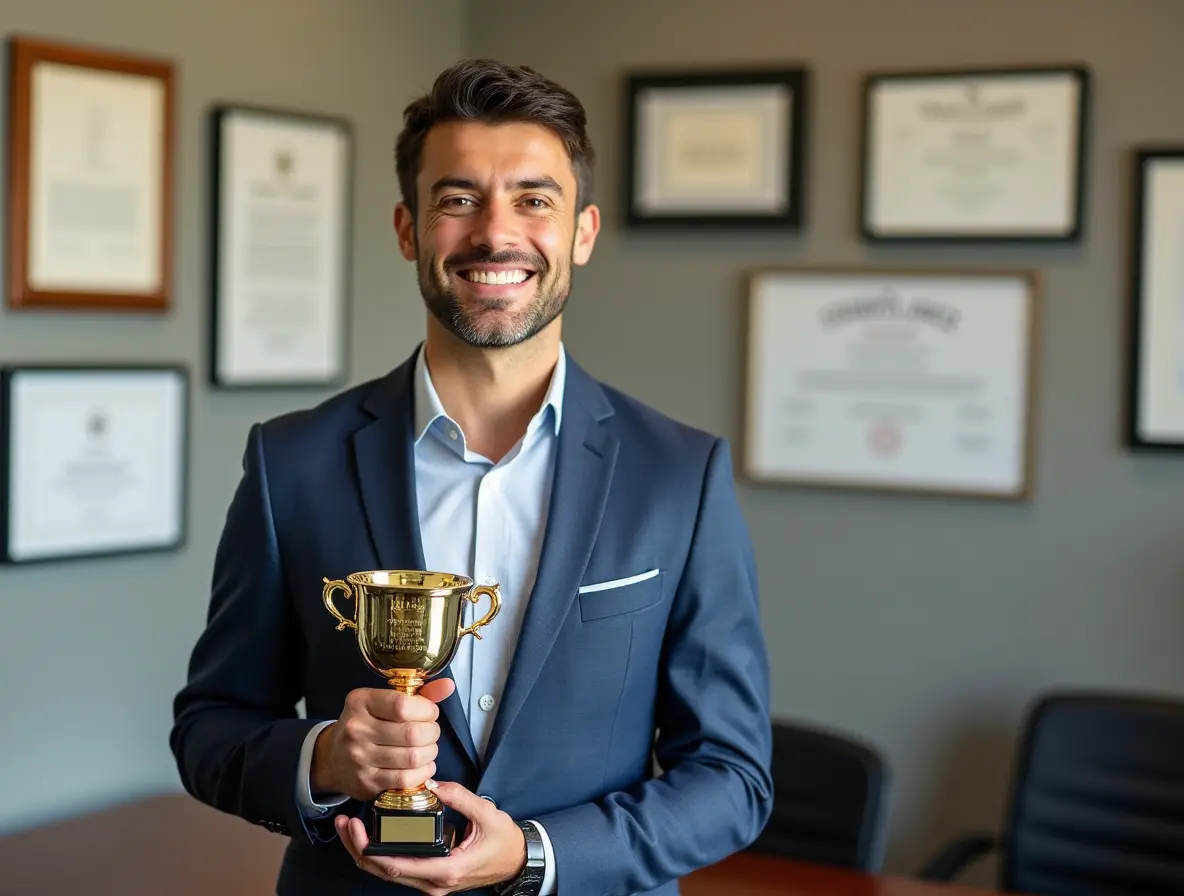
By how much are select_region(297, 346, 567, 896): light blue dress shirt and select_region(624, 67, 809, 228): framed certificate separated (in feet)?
6.32

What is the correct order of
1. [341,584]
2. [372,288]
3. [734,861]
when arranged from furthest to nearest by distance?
[372,288], [734,861], [341,584]

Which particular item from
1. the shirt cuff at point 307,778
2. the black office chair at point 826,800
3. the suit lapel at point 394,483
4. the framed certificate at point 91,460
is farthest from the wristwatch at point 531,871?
the framed certificate at point 91,460

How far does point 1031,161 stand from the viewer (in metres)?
3.33

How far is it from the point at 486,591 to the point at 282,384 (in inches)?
76.2

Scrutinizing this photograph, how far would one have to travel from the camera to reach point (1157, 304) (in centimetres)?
323

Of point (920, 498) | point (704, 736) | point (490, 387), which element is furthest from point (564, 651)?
point (920, 498)

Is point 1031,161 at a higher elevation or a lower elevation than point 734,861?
higher

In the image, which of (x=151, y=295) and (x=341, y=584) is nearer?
(x=341, y=584)

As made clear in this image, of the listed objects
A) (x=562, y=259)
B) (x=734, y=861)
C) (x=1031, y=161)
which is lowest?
(x=734, y=861)

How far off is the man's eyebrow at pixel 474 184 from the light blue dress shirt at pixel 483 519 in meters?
0.21

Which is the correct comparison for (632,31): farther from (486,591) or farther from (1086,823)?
(486,591)

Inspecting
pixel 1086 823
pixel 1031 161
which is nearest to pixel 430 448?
Result: pixel 1086 823

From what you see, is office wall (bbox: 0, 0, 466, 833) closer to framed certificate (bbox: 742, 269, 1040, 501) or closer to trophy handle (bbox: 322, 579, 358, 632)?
framed certificate (bbox: 742, 269, 1040, 501)

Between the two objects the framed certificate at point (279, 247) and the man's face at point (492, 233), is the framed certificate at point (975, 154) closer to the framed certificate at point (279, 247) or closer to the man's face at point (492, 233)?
the framed certificate at point (279, 247)
